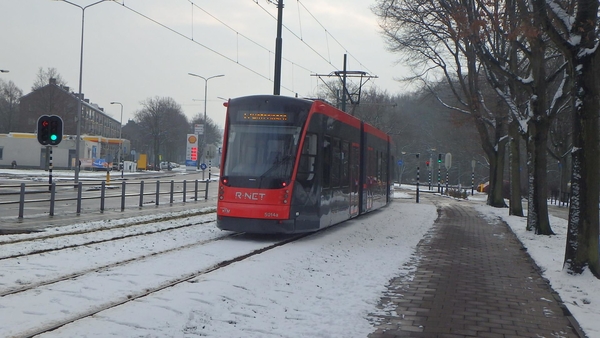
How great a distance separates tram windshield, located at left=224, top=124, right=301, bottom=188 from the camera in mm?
13367

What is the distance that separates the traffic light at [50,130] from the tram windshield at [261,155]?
9.66 metres

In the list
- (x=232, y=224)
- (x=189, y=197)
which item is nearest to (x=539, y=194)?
(x=232, y=224)

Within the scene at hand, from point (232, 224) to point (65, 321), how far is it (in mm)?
7382

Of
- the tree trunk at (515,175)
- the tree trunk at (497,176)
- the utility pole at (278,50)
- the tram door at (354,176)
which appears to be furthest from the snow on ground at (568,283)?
the tree trunk at (497,176)

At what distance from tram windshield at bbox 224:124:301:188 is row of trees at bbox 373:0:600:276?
5059 millimetres

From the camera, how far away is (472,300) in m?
8.41

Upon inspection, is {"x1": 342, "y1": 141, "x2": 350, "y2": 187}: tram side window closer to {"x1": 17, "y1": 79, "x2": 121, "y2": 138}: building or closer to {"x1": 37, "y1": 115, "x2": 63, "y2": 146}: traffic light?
{"x1": 37, "y1": 115, "x2": 63, "y2": 146}: traffic light

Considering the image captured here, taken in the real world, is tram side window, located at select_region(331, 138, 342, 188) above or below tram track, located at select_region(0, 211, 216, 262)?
above

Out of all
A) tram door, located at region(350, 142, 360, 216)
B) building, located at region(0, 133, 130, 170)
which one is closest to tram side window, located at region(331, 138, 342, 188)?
tram door, located at region(350, 142, 360, 216)

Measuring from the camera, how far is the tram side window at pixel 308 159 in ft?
44.7

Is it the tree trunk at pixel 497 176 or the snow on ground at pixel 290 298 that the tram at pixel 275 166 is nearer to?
the snow on ground at pixel 290 298

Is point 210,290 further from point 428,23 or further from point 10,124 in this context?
point 10,124

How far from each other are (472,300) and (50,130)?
16622mm

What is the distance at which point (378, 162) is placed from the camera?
22906 mm
